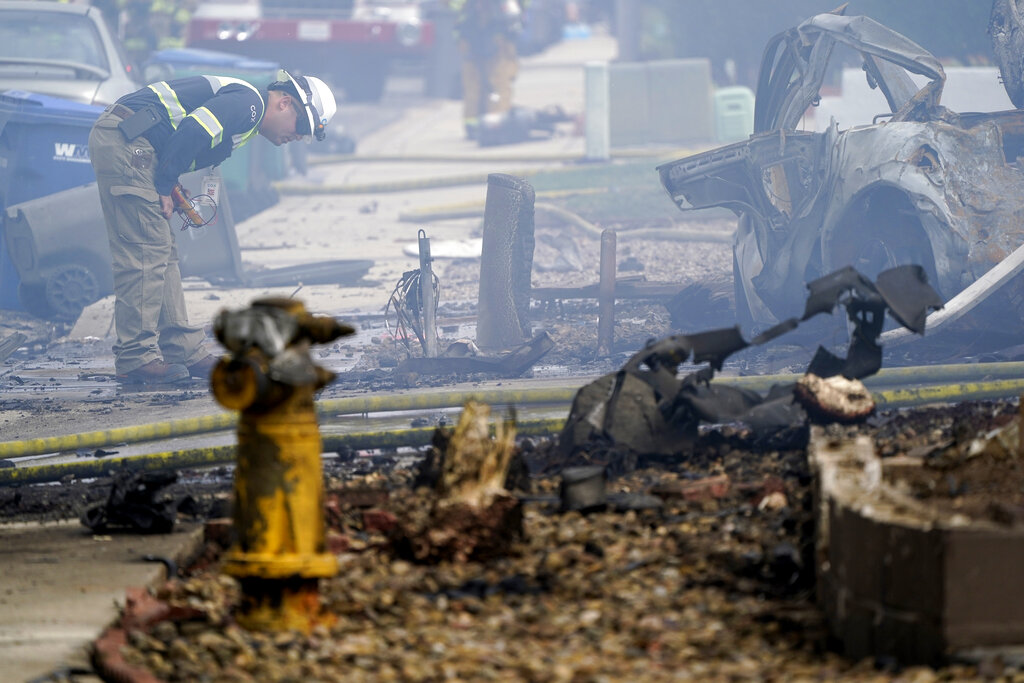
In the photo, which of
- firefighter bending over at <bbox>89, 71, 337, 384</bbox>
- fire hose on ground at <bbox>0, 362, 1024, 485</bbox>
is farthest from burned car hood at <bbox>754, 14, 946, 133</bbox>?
firefighter bending over at <bbox>89, 71, 337, 384</bbox>

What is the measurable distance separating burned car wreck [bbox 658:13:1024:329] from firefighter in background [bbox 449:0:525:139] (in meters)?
11.5

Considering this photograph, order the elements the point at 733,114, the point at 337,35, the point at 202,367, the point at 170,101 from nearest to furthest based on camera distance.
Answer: the point at 170,101 → the point at 202,367 → the point at 733,114 → the point at 337,35

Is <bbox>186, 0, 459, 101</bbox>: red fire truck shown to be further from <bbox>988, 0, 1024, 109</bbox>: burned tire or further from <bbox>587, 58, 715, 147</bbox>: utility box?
<bbox>988, 0, 1024, 109</bbox>: burned tire

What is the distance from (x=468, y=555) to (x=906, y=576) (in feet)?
4.51

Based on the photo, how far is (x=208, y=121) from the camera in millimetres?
9234

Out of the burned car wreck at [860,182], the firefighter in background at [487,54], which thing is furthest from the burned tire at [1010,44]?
the firefighter in background at [487,54]

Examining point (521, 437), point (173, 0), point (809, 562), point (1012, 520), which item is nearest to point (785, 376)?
point (521, 437)

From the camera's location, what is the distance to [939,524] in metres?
2.91

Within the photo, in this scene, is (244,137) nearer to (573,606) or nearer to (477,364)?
(477,364)

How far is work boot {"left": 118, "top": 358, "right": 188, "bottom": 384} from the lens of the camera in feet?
31.0

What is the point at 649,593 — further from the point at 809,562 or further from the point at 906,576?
the point at 906,576

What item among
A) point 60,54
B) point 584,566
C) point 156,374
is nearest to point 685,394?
point 584,566

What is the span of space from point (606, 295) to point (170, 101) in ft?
11.1

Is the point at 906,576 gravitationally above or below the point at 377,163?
below
